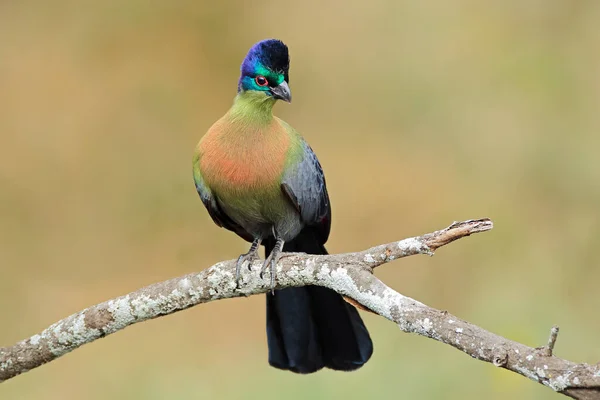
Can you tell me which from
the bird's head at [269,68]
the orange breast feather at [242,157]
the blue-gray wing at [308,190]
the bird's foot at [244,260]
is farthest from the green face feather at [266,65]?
the bird's foot at [244,260]

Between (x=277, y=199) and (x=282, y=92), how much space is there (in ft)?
1.41

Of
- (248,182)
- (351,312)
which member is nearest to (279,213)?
(248,182)

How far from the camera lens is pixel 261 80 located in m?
3.08

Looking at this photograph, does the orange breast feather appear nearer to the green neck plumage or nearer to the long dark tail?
the green neck plumage

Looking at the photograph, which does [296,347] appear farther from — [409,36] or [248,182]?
[409,36]

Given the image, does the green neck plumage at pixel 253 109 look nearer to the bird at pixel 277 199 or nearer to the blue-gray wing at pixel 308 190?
the bird at pixel 277 199

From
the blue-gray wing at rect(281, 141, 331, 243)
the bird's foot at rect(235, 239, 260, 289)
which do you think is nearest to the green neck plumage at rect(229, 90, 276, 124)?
the blue-gray wing at rect(281, 141, 331, 243)

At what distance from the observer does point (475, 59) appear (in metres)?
6.00

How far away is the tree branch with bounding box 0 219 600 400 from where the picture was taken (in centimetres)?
198

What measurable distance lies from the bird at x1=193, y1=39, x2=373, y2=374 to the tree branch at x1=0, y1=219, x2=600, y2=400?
19 centimetres

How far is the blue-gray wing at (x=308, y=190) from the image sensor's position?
3.17 metres

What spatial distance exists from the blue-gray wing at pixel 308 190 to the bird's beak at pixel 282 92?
11.3 inches

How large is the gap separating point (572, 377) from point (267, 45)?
1687mm

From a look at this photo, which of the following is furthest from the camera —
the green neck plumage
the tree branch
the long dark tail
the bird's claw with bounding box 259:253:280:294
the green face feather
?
the long dark tail
